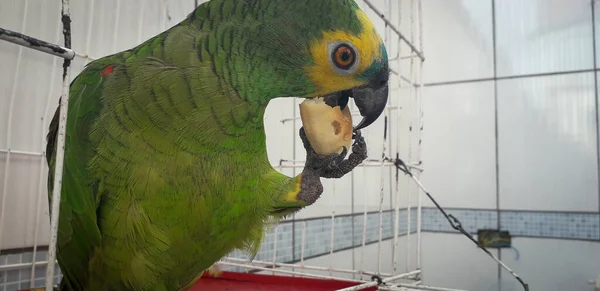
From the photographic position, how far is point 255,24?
67 centimetres

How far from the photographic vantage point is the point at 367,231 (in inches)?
76.0

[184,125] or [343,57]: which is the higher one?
[343,57]

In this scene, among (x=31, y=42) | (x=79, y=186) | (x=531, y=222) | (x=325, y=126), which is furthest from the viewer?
(x=531, y=222)

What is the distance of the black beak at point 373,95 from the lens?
2.35ft

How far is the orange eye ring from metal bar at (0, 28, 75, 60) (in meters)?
0.35

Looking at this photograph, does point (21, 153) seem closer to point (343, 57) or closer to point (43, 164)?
point (43, 164)

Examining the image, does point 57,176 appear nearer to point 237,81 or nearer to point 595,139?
point 237,81

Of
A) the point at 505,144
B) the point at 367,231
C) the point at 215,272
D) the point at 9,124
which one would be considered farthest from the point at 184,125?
the point at 505,144

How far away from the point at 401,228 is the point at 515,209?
1.84 ft

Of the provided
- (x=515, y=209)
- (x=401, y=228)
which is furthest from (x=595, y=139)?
(x=401, y=228)

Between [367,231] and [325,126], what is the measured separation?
4.24 feet

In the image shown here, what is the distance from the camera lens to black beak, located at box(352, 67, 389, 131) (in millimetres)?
717

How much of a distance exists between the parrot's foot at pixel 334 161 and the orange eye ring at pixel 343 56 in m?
0.13

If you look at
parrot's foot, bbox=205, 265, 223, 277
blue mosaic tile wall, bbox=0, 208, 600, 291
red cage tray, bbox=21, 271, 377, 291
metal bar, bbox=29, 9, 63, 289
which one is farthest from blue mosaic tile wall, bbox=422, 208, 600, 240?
metal bar, bbox=29, 9, 63, 289
